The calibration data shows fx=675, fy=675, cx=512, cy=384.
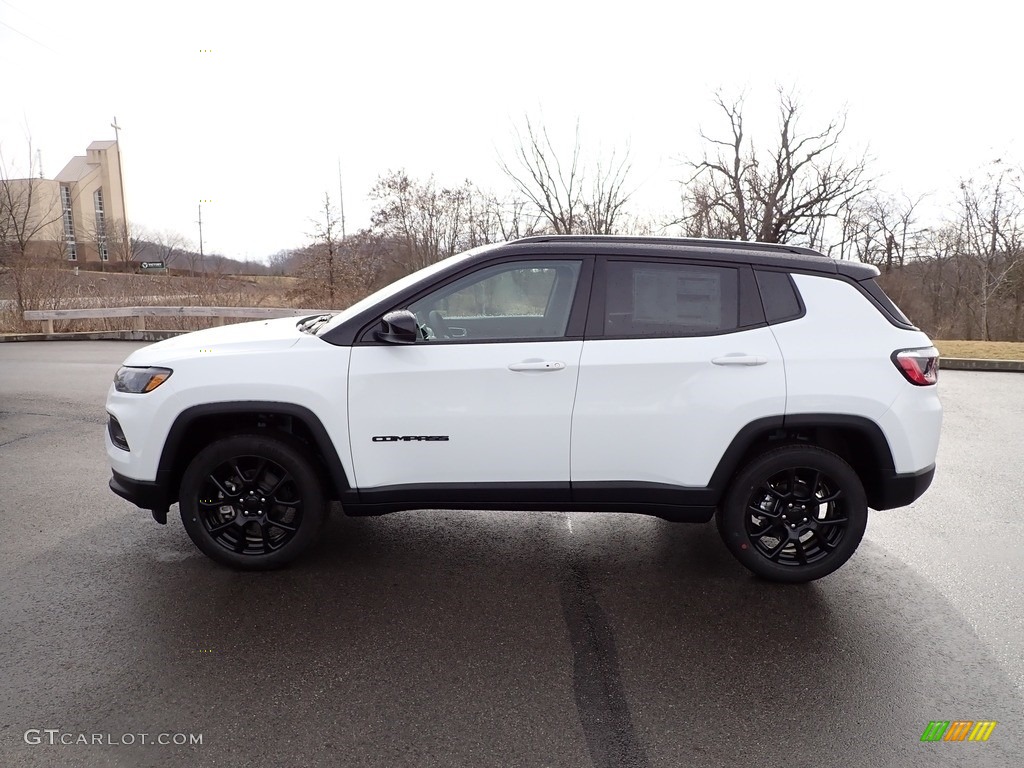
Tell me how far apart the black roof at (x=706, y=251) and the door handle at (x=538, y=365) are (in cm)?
69

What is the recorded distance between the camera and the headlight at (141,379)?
3.75 m

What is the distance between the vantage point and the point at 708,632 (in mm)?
3352

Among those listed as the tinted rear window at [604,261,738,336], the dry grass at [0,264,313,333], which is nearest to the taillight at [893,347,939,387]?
the tinted rear window at [604,261,738,336]

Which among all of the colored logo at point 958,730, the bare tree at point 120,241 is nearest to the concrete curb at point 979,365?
the colored logo at point 958,730

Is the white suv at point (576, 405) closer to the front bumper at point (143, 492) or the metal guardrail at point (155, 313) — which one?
the front bumper at point (143, 492)

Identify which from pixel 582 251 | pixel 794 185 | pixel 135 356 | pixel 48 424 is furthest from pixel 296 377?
pixel 794 185

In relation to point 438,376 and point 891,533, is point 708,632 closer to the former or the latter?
point 438,376

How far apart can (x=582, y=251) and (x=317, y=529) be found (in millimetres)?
2201

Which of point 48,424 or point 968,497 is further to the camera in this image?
point 48,424

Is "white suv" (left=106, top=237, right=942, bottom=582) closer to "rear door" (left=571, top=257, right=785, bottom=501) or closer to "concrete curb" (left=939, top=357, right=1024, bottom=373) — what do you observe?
"rear door" (left=571, top=257, right=785, bottom=501)

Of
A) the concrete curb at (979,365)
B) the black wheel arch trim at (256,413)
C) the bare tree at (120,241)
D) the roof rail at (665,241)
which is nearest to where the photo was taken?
the black wheel arch trim at (256,413)

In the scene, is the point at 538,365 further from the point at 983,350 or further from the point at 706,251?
the point at 983,350

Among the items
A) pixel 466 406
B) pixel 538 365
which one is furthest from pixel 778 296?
pixel 466 406

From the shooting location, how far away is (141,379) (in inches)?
149
